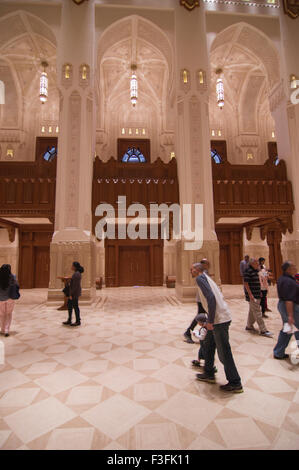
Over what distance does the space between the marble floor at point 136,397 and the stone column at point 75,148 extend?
11.9 feet

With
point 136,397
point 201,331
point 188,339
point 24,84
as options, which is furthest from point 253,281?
point 24,84

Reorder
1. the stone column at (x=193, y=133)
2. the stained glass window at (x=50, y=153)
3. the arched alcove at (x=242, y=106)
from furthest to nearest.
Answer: the stained glass window at (x=50, y=153) < the arched alcove at (x=242, y=106) < the stone column at (x=193, y=133)

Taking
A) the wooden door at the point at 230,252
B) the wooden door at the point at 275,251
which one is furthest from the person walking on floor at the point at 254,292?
the wooden door at the point at 275,251

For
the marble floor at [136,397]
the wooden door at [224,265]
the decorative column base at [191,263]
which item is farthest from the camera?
the wooden door at [224,265]

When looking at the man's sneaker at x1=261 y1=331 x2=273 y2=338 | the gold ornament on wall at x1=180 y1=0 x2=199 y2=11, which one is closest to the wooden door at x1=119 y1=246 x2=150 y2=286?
the man's sneaker at x1=261 y1=331 x2=273 y2=338

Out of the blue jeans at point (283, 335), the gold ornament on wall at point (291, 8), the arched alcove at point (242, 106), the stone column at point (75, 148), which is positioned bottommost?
the blue jeans at point (283, 335)

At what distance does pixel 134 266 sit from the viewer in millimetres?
14602

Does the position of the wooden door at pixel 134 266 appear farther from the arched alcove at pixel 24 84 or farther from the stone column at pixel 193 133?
the arched alcove at pixel 24 84

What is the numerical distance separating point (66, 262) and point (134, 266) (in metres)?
6.75

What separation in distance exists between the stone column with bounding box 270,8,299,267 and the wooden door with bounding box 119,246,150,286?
7.50 meters

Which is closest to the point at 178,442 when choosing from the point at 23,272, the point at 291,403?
the point at 291,403

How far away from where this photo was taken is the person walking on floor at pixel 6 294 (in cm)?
462

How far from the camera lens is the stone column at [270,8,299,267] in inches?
390

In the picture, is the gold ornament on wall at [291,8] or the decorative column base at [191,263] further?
the gold ornament on wall at [291,8]
